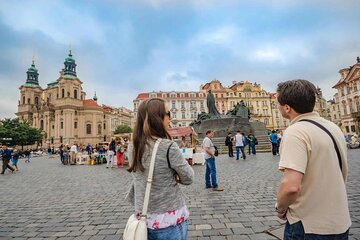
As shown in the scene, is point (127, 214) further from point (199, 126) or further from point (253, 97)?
point (253, 97)

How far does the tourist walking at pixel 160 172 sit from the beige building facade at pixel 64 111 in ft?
260

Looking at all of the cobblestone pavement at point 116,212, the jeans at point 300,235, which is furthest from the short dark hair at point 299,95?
the cobblestone pavement at point 116,212

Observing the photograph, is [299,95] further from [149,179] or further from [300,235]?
[149,179]

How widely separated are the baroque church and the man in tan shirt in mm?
80051

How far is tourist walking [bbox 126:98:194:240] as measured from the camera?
1791 mm

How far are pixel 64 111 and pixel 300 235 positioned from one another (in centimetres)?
8174

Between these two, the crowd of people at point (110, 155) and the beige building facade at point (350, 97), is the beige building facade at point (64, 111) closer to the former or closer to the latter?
the crowd of people at point (110, 155)

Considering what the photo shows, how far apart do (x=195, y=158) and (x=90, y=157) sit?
1043 cm

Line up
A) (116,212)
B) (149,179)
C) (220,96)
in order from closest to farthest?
(149,179) < (116,212) < (220,96)

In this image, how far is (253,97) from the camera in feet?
255

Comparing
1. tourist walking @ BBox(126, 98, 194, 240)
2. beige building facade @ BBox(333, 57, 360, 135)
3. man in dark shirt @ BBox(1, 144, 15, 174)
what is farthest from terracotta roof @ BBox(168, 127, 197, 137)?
beige building facade @ BBox(333, 57, 360, 135)

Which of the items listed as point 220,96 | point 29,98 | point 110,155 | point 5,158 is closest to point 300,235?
point 110,155

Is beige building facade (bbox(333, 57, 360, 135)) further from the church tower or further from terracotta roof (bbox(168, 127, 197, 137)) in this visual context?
the church tower

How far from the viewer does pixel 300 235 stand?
5.22 feet
